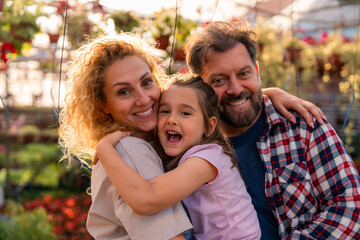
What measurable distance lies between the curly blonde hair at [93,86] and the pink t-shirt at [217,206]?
0.34 metres

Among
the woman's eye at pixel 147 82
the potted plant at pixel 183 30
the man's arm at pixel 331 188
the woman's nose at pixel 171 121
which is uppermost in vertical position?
the potted plant at pixel 183 30

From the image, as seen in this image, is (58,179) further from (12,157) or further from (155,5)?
(155,5)

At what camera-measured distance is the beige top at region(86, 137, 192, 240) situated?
4.38ft

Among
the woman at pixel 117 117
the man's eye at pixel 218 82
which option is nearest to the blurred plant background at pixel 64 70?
the woman at pixel 117 117

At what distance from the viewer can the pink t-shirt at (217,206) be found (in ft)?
4.96

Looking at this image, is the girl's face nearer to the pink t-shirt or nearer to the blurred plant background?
the pink t-shirt

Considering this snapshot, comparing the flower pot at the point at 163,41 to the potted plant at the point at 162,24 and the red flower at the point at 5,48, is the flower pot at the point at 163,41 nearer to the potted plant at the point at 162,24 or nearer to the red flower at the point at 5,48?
the potted plant at the point at 162,24

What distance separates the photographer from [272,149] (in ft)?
6.11

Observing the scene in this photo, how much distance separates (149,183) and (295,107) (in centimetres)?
83

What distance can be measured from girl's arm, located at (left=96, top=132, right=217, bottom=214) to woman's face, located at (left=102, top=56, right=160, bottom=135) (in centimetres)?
20

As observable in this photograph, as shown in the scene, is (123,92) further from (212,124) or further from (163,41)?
(163,41)

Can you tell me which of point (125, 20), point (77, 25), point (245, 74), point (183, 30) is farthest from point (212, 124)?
point (183, 30)

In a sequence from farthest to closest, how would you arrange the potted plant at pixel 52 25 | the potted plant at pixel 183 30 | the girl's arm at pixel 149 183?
the potted plant at pixel 183 30, the potted plant at pixel 52 25, the girl's arm at pixel 149 183

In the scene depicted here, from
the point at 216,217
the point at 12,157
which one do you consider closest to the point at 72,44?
the point at 216,217
